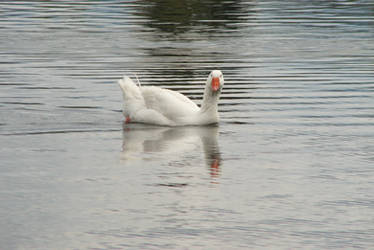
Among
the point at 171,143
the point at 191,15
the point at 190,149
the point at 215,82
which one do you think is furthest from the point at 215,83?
the point at 191,15

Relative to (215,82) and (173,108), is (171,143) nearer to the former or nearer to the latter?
(173,108)

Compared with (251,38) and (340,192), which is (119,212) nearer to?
(340,192)

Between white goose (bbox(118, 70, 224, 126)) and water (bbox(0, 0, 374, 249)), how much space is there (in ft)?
0.70

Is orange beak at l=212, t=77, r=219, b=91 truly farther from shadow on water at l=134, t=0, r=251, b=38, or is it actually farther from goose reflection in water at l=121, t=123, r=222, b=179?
shadow on water at l=134, t=0, r=251, b=38

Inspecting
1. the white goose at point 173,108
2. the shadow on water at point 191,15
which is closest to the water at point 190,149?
the white goose at point 173,108

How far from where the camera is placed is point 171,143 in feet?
52.1

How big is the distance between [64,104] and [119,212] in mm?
7951

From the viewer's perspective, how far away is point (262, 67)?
25.5m

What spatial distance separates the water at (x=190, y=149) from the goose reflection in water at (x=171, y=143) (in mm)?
28

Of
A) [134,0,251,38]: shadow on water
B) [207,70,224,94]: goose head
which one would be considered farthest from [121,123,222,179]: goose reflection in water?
[134,0,251,38]: shadow on water

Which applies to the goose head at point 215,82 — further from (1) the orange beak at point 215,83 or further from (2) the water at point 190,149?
(2) the water at point 190,149

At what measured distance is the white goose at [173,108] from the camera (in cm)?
1736

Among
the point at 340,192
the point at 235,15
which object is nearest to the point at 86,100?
the point at 340,192

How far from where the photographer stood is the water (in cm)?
1083
